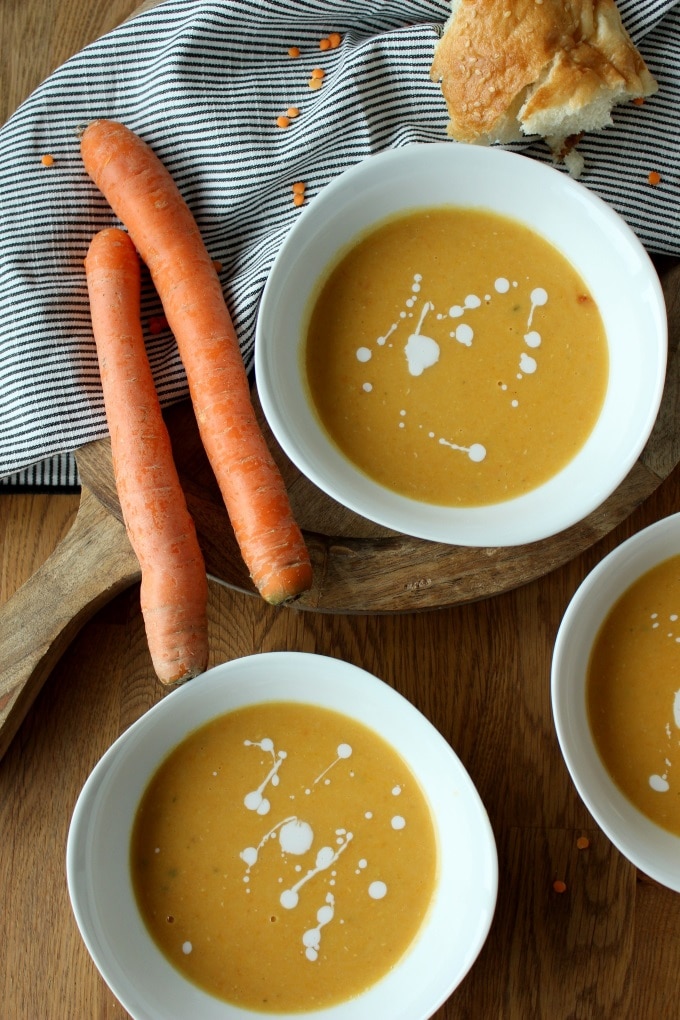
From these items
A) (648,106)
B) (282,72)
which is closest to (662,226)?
(648,106)

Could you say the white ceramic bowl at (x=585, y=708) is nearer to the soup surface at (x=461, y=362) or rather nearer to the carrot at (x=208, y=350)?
the soup surface at (x=461, y=362)

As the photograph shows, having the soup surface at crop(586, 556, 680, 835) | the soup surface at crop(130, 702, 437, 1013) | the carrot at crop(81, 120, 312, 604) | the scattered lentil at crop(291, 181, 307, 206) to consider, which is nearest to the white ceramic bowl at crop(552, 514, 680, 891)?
the soup surface at crop(586, 556, 680, 835)

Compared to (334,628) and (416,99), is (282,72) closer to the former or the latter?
(416,99)

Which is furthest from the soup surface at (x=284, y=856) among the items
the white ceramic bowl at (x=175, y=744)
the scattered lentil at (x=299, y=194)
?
the scattered lentil at (x=299, y=194)

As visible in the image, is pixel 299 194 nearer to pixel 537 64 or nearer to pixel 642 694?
pixel 537 64

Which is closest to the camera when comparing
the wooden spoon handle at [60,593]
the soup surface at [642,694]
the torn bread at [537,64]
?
the torn bread at [537,64]

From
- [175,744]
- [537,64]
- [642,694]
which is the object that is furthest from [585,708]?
[537,64]

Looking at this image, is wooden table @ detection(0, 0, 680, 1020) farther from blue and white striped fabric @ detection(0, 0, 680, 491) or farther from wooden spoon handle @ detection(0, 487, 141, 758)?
blue and white striped fabric @ detection(0, 0, 680, 491)
